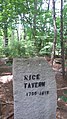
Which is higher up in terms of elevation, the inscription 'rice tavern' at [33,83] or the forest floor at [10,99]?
the inscription 'rice tavern' at [33,83]

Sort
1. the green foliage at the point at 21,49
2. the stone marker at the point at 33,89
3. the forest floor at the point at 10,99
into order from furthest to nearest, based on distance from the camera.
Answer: the green foliage at the point at 21,49, the forest floor at the point at 10,99, the stone marker at the point at 33,89

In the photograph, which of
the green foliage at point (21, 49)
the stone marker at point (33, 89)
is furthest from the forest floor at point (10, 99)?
the green foliage at point (21, 49)

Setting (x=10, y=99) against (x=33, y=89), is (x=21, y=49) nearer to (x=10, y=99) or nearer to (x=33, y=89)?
(x=10, y=99)

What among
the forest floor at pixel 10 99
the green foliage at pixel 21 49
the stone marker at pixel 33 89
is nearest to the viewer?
the stone marker at pixel 33 89

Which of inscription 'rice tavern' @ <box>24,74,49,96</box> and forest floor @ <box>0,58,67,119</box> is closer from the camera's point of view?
inscription 'rice tavern' @ <box>24,74,49,96</box>

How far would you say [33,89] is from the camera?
3408 mm

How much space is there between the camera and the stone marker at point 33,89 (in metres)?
3.37

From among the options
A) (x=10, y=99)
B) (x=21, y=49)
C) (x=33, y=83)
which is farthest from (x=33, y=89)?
(x=21, y=49)

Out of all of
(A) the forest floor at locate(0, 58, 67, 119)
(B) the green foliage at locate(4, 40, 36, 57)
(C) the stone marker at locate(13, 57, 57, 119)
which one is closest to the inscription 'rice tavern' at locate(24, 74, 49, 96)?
(C) the stone marker at locate(13, 57, 57, 119)

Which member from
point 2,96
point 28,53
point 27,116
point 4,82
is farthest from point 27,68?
point 28,53

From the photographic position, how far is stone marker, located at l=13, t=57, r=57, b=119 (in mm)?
3365

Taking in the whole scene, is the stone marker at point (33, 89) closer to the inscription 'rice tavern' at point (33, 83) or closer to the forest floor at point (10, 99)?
the inscription 'rice tavern' at point (33, 83)

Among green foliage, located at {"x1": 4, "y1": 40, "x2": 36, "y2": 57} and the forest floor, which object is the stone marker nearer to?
the forest floor

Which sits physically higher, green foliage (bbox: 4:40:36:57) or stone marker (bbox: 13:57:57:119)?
stone marker (bbox: 13:57:57:119)
